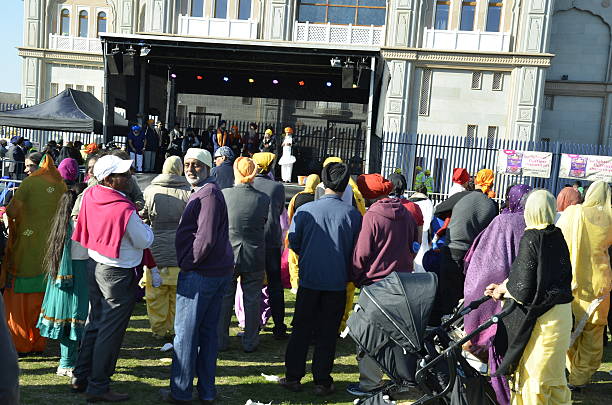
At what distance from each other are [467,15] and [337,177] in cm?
2590

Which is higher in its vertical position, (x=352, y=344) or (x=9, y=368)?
(x=9, y=368)

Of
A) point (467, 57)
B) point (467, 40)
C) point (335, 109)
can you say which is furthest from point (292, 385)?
point (467, 40)

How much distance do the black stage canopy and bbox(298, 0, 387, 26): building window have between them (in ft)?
29.7

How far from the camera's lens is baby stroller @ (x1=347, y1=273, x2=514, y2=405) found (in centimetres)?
397

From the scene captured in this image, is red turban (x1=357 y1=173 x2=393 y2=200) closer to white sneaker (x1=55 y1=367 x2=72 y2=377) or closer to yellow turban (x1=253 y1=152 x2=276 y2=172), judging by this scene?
yellow turban (x1=253 y1=152 x2=276 y2=172)

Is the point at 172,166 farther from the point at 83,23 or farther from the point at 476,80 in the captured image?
the point at 83,23

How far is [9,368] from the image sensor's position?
176 centimetres

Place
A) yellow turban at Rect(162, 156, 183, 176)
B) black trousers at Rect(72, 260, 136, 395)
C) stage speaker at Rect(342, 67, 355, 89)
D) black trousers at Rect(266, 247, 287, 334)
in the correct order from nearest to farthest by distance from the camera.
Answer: black trousers at Rect(72, 260, 136, 395) → yellow turban at Rect(162, 156, 183, 176) → black trousers at Rect(266, 247, 287, 334) → stage speaker at Rect(342, 67, 355, 89)

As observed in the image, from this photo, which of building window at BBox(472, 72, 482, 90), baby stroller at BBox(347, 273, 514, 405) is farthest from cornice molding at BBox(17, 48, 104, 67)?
baby stroller at BBox(347, 273, 514, 405)

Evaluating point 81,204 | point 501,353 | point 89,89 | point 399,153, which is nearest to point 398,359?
point 501,353

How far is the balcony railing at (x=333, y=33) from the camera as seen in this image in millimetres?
28547

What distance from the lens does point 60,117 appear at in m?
15.3

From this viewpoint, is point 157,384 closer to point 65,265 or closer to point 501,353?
point 65,265

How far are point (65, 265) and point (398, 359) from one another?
2672mm
